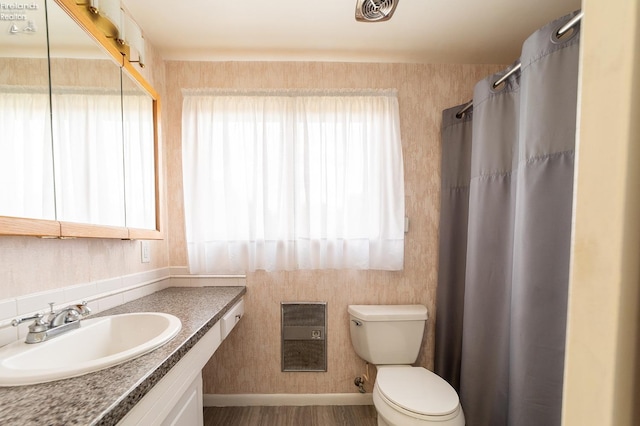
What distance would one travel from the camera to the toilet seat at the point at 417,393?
1124mm

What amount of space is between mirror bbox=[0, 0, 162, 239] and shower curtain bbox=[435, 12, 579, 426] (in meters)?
1.81

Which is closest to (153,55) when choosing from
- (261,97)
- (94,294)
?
(261,97)

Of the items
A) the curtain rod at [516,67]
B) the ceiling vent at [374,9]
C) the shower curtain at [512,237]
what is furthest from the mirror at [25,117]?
the shower curtain at [512,237]

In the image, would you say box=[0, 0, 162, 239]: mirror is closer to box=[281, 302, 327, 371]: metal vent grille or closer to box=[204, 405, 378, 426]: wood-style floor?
box=[281, 302, 327, 371]: metal vent grille

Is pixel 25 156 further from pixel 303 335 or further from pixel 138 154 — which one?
pixel 303 335

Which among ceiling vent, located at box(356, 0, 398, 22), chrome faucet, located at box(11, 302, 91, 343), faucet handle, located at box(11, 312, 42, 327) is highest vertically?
ceiling vent, located at box(356, 0, 398, 22)

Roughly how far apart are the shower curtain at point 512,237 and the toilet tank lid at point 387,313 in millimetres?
214

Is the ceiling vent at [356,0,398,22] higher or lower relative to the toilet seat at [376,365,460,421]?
higher

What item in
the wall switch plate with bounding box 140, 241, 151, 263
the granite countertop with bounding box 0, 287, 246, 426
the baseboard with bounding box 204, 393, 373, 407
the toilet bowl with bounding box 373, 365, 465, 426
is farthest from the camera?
the baseboard with bounding box 204, 393, 373, 407

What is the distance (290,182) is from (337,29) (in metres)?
0.94

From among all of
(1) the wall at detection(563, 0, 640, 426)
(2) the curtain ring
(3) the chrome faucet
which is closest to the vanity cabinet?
(3) the chrome faucet

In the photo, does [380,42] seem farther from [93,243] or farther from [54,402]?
[54,402]

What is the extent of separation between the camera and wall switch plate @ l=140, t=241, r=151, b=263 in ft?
4.84

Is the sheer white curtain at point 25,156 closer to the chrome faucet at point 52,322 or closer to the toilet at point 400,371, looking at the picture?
the chrome faucet at point 52,322
